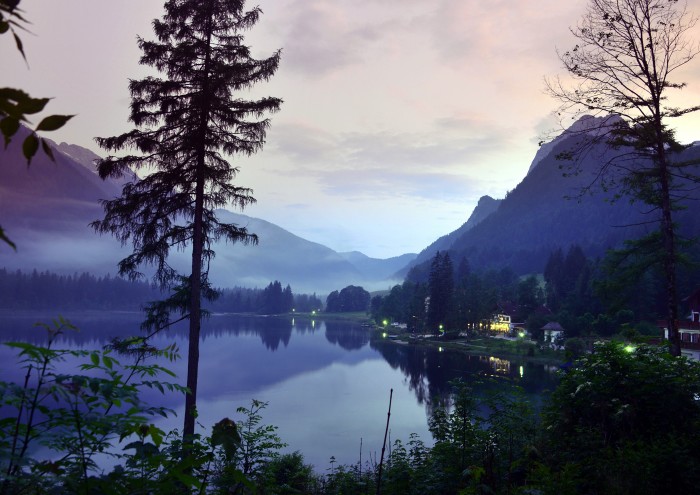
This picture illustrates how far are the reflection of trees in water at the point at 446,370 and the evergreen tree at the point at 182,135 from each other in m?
32.9

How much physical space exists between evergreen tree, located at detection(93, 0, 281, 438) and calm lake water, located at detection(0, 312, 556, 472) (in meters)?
9.57

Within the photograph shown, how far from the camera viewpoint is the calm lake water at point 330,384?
1379 inches

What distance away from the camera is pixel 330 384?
193 feet

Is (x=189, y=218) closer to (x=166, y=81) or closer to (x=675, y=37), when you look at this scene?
(x=166, y=81)

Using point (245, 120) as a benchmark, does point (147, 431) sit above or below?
below

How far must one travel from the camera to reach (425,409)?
145 feet

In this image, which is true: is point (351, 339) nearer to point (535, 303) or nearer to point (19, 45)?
point (535, 303)

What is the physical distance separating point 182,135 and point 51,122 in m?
14.0

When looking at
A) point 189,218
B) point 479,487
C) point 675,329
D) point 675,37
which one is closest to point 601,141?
point 675,37

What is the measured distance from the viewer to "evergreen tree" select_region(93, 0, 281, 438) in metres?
13.9

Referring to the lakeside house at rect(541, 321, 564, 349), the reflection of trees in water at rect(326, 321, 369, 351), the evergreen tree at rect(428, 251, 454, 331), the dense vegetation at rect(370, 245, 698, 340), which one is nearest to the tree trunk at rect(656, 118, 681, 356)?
the dense vegetation at rect(370, 245, 698, 340)

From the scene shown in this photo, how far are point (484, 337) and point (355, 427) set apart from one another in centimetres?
6400

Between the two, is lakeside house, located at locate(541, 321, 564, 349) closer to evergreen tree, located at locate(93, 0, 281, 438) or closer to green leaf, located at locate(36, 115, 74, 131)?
evergreen tree, located at locate(93, 0, 281, 438)

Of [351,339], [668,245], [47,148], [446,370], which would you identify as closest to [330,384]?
[446,370]
